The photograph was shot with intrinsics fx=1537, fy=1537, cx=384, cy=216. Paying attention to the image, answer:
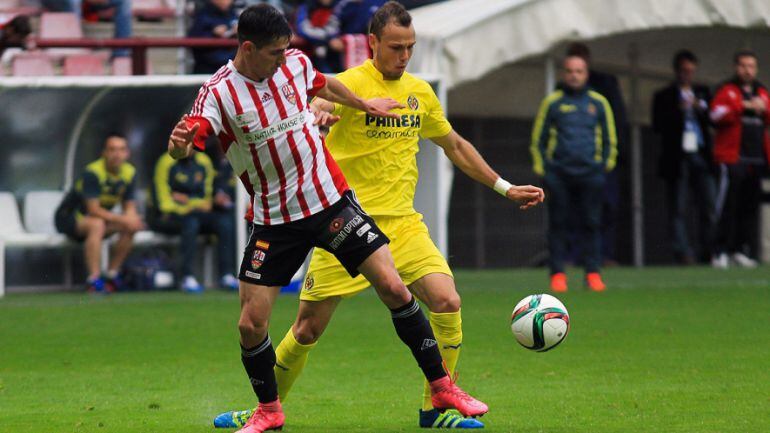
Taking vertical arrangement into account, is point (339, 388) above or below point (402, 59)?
below

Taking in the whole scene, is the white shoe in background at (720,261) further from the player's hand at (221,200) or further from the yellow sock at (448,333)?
the yellow sock at (448,333)

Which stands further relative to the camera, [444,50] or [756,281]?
[444,50]

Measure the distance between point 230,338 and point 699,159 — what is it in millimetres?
8284

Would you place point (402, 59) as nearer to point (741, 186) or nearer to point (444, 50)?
point (444, 50)

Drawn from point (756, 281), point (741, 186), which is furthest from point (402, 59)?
point (741, 186)

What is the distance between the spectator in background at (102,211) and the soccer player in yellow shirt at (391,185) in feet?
27.9

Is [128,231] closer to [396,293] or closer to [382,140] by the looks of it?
[382,140]

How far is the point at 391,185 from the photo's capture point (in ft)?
24.8

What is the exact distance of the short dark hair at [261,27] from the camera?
6.52 metres

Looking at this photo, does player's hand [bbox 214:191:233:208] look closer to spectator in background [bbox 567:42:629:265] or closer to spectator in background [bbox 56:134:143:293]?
spectator in background [bbox 56:134:143:293]

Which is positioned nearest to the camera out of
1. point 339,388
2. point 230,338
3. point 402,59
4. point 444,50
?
point 402,59

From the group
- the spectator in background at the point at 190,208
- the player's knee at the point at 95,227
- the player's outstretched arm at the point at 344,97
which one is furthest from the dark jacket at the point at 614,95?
the player's outstretched arm at the point at 344,97

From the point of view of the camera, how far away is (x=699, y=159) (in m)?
17.8

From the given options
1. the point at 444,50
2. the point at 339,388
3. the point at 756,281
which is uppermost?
the point at 444,50
